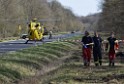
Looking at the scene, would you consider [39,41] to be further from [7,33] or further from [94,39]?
[7,33]

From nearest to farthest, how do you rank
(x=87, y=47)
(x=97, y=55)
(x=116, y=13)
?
(x=87, y=47) < (x=97, y=55) < (x=116, y=13)

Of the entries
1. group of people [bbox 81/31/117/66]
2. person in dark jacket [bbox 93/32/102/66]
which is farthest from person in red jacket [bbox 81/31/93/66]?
person in dark jacket [bbox 93/32/102/66]

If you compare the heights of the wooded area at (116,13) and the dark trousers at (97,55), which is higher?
the wooded area at (116,13)

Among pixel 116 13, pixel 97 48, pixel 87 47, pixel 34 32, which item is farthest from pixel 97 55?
pixel 34 32

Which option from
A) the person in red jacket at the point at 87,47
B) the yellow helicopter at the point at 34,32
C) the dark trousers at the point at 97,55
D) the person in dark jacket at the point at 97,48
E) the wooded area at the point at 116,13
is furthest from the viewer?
the yellow helicopter at the point at 34,32

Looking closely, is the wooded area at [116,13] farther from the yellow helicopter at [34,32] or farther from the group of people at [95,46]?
the yellow helicopter at [34,32]

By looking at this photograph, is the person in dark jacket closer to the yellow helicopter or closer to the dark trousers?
the dark trousers

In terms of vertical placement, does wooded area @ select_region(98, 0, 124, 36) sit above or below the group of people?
above

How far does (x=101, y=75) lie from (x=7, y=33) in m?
65.6

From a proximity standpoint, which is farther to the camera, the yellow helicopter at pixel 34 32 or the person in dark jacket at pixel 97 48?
the yellow helicopter at pixel 34 32

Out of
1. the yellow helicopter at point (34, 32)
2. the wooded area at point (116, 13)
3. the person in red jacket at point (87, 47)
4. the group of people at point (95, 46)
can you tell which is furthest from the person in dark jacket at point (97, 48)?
the yellow helicopter at point (34, 32)

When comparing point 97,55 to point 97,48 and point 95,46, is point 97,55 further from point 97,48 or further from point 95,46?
point 95,46

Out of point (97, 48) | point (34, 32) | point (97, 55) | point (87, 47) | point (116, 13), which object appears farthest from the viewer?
point (34, 32)

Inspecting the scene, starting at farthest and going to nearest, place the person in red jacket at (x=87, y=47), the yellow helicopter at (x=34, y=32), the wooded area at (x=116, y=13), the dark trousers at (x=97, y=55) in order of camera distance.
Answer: the yellow helicopter at (x=34, y=32) → the wooded area at (x=116, y=13) → the dark trousers at (x=97, y=55) → the person in red jacket at (x=87, y=47)
